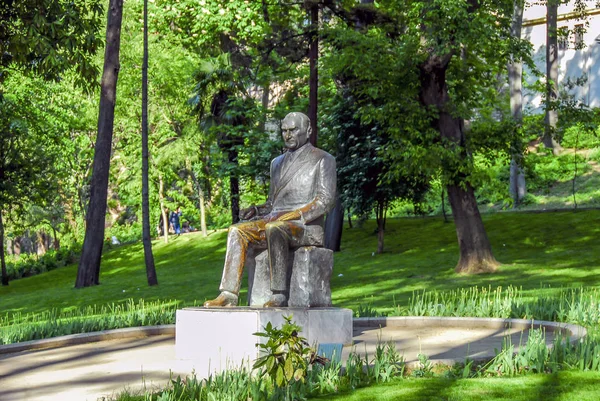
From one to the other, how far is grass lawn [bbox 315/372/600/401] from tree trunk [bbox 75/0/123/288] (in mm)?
21294

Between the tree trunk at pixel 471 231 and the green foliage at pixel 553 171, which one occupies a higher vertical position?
the green foliage at pixel 553 171

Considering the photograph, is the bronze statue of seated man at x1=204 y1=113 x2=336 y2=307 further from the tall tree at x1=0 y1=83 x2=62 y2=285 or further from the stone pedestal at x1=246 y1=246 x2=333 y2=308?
the tall tree at x1=0 y1=83 x2=62 y2=285

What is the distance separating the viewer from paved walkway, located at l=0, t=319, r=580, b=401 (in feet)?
27.9

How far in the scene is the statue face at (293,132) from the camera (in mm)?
10711

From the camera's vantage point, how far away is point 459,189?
24.3 m

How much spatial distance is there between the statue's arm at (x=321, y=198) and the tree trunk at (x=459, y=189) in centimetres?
1310

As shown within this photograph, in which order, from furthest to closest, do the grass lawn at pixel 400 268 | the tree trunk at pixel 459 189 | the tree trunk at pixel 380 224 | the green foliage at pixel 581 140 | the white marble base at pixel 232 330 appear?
the green foliage at pixel 581 140, the tree trunk at pixel 380 224, the tree trunk at pixel 459 189, the grass lawn at pixel 400 268, the white marble base at pixel 232 330

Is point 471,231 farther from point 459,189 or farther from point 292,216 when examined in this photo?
point 292,216

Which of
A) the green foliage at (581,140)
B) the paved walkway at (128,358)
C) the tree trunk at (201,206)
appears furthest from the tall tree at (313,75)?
the green foliage at (581,140)

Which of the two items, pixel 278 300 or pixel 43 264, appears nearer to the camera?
pixel 278 300

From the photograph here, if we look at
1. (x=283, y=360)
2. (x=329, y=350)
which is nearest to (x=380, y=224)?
(x=329, y=350)

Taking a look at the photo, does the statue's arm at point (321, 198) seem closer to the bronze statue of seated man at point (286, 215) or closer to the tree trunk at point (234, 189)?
the bronze statue of seated man at point (286, 215)

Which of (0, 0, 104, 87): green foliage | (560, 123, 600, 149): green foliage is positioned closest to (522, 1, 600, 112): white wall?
(560, 123, 600, 149): green foliage

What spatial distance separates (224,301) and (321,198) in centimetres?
157
